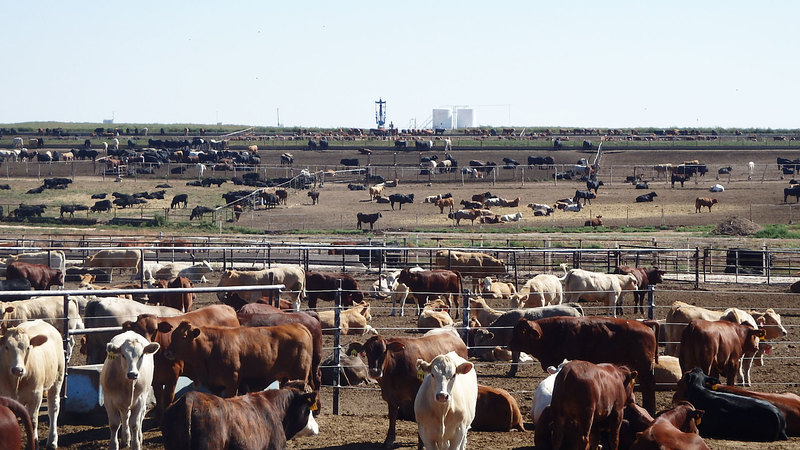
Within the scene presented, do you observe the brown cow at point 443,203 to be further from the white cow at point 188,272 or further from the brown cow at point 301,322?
the brown cow at point 301,322

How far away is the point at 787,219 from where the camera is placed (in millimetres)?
47781

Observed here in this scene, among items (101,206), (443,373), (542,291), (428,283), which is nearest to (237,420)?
(443,373)

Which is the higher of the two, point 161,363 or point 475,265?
point 161,363

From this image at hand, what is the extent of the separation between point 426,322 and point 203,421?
9876mm

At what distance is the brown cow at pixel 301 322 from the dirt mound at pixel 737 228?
32.5 metres

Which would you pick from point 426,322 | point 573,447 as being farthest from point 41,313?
point 573,447

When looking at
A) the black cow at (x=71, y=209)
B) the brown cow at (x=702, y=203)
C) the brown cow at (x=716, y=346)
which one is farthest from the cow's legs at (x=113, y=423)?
the brown cow at (x=702, y=203)

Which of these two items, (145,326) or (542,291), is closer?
(145,326)

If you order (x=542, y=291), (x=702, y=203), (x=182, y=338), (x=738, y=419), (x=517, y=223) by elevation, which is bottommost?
(x=517, y=223)

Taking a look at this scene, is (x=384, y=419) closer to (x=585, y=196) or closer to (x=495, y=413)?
(x=495, y=413)

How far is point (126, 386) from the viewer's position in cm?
959

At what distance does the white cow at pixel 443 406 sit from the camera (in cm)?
912

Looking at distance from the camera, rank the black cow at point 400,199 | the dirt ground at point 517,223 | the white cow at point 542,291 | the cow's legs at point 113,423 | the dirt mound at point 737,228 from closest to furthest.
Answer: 1. the cow's legs at point 113,423
2. the dirt ground at point 517,223
3. the white cow at point 542,291
4. the dirt mound at point 737,228
5. the black cow at point 400,199

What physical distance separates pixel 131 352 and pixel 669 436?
203 inches
